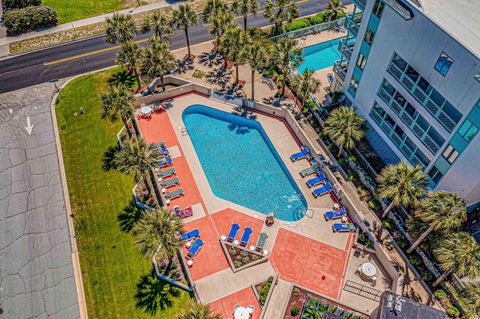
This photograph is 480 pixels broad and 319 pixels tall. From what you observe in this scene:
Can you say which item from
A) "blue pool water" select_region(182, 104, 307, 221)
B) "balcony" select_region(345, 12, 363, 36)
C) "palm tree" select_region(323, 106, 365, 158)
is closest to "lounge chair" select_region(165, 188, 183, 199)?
"blue pool water" select_region(182, 104, 307, 221)

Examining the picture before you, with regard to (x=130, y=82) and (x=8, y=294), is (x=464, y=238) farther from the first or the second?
(x=130, y=82)

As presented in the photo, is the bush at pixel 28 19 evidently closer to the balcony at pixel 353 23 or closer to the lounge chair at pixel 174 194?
the lounge chair at pixel 174 194

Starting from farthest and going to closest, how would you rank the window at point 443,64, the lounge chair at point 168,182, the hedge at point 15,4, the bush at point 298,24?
the hedge at point 15,4 < the bush at point 298,24 < the lounge chair at point 168,182 < the window at point 443,64

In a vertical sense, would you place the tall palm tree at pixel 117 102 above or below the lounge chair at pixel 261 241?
above

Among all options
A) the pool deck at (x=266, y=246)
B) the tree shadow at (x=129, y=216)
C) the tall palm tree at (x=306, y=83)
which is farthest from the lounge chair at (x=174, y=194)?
the tall palm tree at (x=306, y=83)

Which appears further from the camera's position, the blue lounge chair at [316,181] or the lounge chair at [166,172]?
the lounge chair at [166,172]

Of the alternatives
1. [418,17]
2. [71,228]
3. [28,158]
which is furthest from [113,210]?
[418,17]

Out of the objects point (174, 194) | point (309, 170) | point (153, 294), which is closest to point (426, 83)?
point (309, 170)
